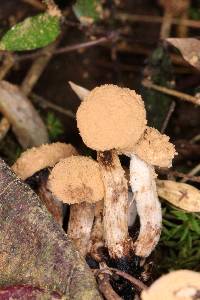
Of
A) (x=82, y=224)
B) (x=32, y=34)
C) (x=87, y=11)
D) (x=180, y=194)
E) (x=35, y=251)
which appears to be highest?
(x=32, y=34)

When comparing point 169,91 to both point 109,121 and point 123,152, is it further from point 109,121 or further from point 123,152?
point 109,121

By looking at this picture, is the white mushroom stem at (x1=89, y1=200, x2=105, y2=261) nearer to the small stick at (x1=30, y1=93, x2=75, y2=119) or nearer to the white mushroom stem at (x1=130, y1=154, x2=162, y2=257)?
the white mushroom stem at (x1=130, y1=154, x2=162, y2=257)

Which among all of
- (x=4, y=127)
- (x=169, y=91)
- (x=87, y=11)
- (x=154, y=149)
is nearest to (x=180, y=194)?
(x=154, y=149)

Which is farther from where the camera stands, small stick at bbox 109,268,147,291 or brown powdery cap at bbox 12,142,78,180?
brown powdery cap at bbox 12,142,78,180

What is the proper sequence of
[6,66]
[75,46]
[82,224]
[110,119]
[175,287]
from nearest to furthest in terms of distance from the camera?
[175,287] → [110,119] → [82,224] → [75,46] → [6,66]

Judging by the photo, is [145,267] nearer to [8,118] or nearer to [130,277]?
[130,277]

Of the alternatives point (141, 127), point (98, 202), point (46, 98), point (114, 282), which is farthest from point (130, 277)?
point (46, 98)

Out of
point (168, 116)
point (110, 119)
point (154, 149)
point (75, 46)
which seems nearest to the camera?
point (110, 119)

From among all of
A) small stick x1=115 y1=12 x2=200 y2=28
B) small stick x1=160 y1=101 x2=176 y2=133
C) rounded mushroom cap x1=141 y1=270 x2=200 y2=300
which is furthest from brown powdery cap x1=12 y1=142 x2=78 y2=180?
small stick x1=115 y1=12 x2=200 y2=28
